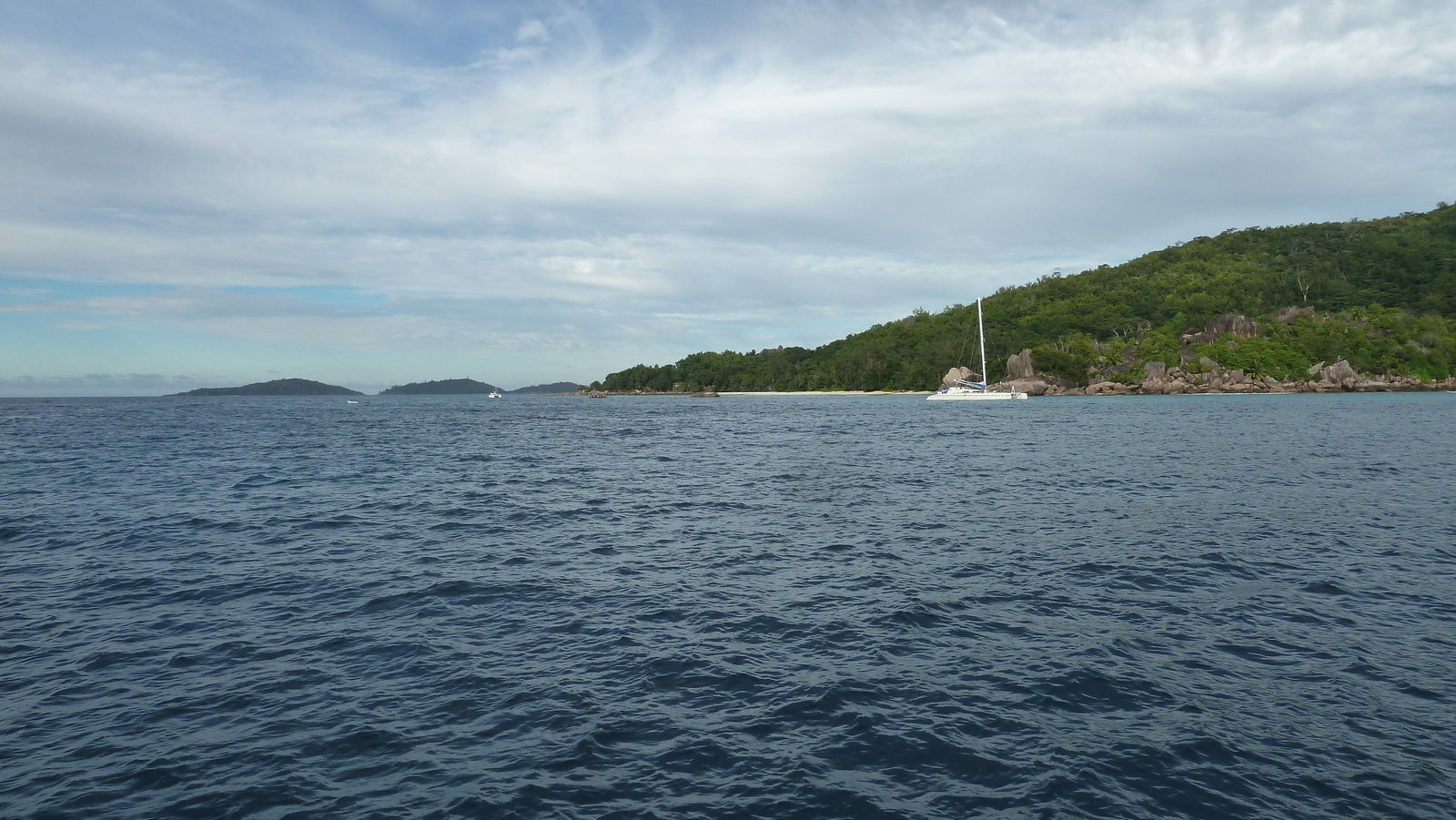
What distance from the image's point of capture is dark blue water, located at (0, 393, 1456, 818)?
11320 mm

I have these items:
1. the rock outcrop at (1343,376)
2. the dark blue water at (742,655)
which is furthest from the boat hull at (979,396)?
the dark blue water at (742,655)

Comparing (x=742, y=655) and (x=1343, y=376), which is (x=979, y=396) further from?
(x=742, y=655)

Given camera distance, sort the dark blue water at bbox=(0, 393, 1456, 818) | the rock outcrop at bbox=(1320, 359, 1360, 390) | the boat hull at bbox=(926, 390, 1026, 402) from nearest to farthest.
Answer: the dark blue water at bbox=(0, 393, 1456, 818) → the rock outcrop at bbox=(1320, 359, 1360, 390) → the boat hull at bbox=(926, 390, 1026, 402)

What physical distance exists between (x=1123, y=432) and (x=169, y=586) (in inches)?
3311

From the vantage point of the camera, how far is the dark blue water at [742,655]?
37.1ft

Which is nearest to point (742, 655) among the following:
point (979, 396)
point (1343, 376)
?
point (979, 396)

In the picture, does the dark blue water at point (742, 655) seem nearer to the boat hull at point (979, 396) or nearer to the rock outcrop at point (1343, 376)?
the boat hull at point (979, 396)

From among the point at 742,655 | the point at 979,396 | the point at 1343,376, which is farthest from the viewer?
the point at 979,396

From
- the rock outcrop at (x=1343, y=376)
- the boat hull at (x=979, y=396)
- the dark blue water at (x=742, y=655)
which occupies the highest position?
the rock outcrop at (x=1343, y=376)

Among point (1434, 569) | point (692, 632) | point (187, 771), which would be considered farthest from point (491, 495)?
point (1434, 569)

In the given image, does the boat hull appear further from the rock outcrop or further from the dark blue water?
the dark blue water

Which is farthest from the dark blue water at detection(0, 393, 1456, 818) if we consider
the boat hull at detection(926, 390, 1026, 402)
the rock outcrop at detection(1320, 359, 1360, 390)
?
the rock outcrop at detection(1320, 359, 1360, 390)

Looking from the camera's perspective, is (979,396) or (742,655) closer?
(742,655)

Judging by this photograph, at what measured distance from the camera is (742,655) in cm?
1673
